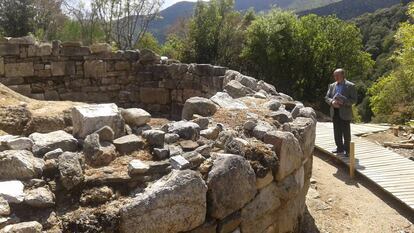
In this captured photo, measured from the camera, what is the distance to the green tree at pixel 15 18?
928 inches

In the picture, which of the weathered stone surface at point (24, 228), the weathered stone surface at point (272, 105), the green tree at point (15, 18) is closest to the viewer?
the weathered stone surface at point (24, 228)

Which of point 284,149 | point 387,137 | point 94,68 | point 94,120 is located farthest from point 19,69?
point 387,137

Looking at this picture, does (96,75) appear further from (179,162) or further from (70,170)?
(70,170)

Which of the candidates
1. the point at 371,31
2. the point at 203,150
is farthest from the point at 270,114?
the point at 371,31

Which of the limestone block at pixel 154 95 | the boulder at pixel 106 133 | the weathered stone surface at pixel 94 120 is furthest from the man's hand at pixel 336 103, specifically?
the boulder at pixel 106 133

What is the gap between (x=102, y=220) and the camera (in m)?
3.09

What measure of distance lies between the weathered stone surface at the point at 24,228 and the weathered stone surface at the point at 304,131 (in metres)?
3.07

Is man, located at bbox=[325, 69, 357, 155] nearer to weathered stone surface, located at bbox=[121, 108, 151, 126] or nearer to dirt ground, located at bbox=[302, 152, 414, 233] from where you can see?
dirt ground, located at bbox=[302, 152, 414, 233]

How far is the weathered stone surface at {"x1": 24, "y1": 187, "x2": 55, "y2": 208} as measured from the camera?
9.80 feet

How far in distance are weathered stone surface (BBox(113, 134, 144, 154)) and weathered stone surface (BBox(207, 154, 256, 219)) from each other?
728 mm

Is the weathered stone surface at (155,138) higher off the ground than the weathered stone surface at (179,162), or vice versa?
the weathered stone surface at (155,138)

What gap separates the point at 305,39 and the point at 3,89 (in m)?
18.4

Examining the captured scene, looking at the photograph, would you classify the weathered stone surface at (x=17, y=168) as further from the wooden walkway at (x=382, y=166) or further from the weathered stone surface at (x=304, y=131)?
the wooden walkway at (x=382, y=166)

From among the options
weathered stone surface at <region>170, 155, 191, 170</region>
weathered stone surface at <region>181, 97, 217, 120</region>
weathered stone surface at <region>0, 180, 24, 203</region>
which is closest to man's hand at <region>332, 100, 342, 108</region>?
weathered stone surface at <region>181, 97, 217, 120</region>
